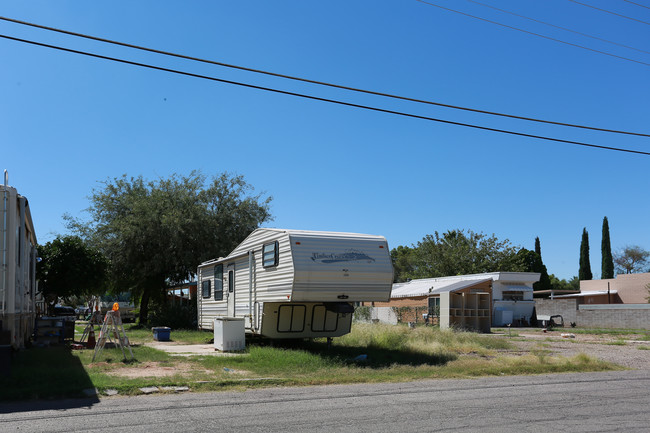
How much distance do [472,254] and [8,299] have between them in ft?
156

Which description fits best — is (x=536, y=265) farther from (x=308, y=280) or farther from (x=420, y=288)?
(x=308, y=280)

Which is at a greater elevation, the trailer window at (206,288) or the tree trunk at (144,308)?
the trailer window at (206,288)

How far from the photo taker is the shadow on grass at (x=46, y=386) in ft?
26.9

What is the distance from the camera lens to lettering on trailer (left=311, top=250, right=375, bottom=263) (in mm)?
13898

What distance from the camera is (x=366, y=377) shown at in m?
11.0

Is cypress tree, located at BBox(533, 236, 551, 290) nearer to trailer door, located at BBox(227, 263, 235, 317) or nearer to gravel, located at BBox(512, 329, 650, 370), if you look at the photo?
gravel, located at BBox(512, 329, 650, 370)

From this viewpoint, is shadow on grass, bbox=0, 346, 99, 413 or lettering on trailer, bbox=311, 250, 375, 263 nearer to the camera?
shadow on grass, bbox=0, 346, 99, 413

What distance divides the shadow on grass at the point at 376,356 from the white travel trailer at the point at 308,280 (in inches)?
32.3

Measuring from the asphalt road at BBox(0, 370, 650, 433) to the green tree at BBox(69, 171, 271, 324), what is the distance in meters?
19.8

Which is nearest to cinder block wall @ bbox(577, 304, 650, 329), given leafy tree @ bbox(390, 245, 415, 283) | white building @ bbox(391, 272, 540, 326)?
white building @ bbox(391, 272, 540, 326)

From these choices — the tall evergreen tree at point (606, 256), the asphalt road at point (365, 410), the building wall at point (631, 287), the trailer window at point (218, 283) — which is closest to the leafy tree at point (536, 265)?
the tall evergreen tree at point (606, 256)

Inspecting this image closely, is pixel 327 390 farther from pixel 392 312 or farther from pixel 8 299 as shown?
pixel 392 312

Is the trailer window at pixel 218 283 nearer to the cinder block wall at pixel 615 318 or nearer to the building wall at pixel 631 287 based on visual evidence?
the cinder block wall at pixel 615 318

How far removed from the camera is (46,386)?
9188 millimetres
